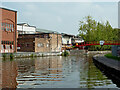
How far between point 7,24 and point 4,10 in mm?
3350

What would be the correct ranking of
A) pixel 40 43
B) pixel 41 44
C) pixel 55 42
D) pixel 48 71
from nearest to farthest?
1. pixel 48 71
2. pixel 40 43
3. pixel 41 44
4. pixel 55 42

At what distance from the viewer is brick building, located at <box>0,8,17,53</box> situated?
42.4 metres

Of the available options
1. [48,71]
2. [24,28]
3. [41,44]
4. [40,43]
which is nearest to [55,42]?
[41,44]

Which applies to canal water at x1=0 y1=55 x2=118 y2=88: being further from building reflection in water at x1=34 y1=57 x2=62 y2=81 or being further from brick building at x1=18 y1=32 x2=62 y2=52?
brick building at x1=18 y1=32 x2=62 y2=52

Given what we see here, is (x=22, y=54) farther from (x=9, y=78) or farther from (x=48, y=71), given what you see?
(x=9, y=78)

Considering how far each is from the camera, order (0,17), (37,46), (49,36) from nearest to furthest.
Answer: (0,17), (37,46), (49,36)

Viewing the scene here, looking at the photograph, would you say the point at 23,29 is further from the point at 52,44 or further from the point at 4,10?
the point at 4,10

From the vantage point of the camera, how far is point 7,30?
43688 mm

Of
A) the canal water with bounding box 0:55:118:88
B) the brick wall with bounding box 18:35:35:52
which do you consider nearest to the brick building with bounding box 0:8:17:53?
the brick wall with bounding box 18:35:35:52

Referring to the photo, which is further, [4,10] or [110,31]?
[110,31]

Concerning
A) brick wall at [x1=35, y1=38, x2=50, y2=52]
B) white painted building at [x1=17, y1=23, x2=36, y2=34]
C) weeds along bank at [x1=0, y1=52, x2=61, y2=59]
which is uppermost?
white painted building at [x1=17, y1=23, x2=36, y2=34]

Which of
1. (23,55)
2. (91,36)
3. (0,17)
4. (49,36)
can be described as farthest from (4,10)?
(91,36)

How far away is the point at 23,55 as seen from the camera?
41.6 metres

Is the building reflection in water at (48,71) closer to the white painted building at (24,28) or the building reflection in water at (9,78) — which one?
the building reflection in water at (9,78)
